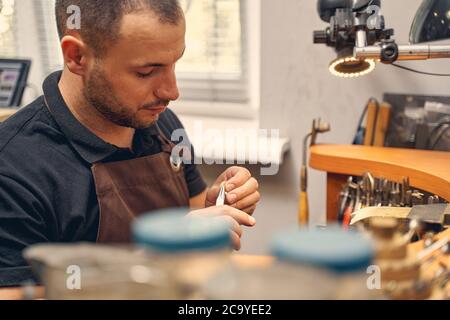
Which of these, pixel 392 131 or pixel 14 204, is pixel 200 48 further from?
pixel 14 204

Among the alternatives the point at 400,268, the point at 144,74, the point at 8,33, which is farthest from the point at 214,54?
the point at 400,268

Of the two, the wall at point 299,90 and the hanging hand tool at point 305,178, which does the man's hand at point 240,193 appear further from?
the wall at point 299,90

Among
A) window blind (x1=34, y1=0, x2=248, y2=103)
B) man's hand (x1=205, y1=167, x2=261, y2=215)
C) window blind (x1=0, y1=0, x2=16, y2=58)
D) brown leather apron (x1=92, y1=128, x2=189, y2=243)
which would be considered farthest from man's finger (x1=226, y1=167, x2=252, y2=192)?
window blind (x1=0, y1=0, x2=16, y2=58)

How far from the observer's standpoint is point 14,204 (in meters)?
0.88

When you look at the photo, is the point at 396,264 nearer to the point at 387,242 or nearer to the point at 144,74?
the point at 387,242

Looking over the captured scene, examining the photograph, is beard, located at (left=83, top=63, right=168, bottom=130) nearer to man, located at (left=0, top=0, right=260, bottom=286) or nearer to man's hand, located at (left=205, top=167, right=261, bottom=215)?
man, located at (left=0, top=0, right=260, bottom=286)

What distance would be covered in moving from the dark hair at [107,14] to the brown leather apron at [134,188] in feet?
0.69

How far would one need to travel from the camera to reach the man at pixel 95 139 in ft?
2.88

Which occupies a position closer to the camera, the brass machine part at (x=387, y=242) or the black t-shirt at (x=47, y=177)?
the brass machine part at (x=387, y=242)

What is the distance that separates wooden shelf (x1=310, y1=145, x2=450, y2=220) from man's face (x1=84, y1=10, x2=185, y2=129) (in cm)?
50

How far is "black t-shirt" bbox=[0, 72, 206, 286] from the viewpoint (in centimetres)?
88

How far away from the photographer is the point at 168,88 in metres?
0.95

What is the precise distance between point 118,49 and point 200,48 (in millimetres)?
1096

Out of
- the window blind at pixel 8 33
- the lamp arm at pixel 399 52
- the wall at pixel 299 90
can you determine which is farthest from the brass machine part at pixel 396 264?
the window blind at pixel 8 33
